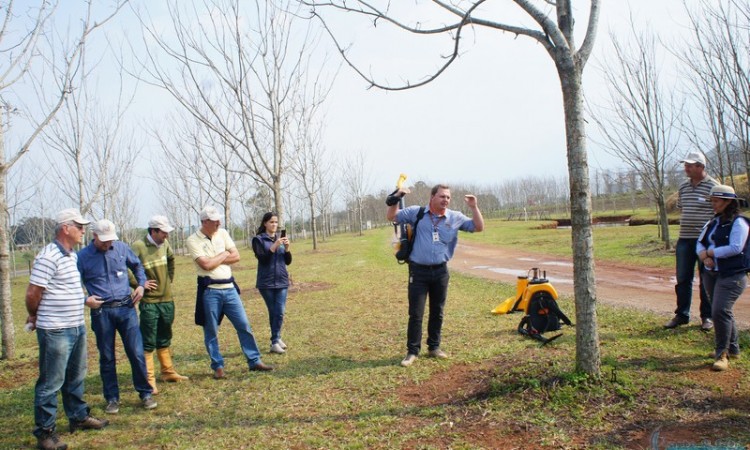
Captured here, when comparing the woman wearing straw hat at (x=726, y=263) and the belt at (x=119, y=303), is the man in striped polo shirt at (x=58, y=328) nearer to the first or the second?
the belt at (x=119, y=303)

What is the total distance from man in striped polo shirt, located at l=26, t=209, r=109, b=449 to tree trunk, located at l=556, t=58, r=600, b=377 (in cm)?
413

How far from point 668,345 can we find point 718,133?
7.67 meters

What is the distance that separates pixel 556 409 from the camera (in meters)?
3.76

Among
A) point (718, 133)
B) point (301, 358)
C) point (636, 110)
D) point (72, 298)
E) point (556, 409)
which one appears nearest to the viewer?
point (556, 409)

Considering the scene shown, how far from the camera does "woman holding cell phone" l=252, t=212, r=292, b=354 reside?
20.4ft

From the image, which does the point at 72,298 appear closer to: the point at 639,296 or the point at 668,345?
the point at 668,345

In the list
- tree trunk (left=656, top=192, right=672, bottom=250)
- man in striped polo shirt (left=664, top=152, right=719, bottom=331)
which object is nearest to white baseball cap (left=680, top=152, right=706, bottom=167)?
man in striped polo shirt (left=664, top=152, right=719, bottom=331)

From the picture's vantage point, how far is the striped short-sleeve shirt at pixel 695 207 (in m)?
5.60

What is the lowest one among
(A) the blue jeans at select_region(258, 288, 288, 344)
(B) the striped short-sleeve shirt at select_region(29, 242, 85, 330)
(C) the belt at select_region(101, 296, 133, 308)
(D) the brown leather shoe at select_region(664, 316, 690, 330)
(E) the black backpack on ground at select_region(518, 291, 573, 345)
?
(D) the brown leather shoe at select_region(664, 316, 690, 330)

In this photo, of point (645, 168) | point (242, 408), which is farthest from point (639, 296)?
point (645, 168)

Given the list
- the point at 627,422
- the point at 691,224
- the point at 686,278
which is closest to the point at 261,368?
the point at 627,422

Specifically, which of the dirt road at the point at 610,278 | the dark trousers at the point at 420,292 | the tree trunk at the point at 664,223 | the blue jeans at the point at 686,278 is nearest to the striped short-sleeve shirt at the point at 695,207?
the blue jeans at the point at 686,278

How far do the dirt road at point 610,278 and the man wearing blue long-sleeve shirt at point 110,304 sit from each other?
6365 mm

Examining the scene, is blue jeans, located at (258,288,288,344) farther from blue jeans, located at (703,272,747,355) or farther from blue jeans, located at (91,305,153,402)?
blue jeans, located at (703,272,747,355)
